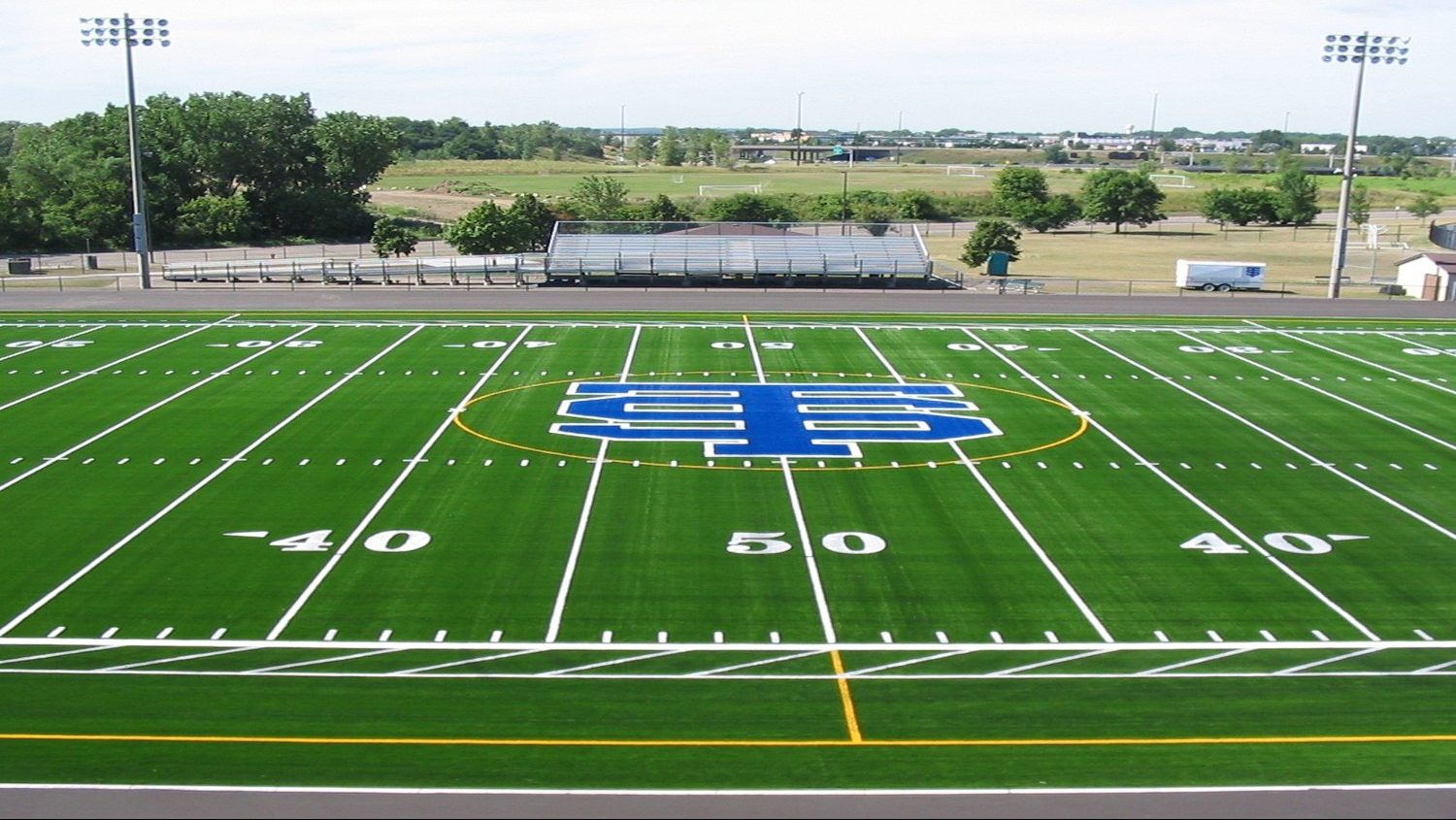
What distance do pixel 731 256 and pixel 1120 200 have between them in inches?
2321

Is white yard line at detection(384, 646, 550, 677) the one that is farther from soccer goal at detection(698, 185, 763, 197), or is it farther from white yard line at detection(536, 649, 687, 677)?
soccer goal at detection(698, 185, 763, 197)

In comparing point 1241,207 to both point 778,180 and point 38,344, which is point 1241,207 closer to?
point 778,180

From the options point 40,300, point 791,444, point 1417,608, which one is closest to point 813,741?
point 1417,608

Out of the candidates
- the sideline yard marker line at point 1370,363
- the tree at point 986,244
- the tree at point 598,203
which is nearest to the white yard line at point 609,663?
the sideline yard marker line at point 1370,363

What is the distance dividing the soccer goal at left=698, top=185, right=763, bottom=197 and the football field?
9593 cm

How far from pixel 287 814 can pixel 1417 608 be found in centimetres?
1671

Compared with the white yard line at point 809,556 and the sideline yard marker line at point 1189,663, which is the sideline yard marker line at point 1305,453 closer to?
the sideline yard marker line at point 1189,663

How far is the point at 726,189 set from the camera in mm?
139750

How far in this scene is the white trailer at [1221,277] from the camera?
194ft

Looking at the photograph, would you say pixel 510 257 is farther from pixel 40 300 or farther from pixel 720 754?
pixel 720 754

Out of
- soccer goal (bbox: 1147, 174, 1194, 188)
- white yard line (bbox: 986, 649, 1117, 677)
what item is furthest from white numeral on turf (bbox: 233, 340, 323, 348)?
soccer goal (bbox: 1147, 174, 1194, 188)

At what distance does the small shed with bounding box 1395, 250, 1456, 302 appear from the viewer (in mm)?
56219

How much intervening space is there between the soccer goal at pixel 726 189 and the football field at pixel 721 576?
95930mm

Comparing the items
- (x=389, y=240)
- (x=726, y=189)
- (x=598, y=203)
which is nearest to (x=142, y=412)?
(x=389, y=240)
